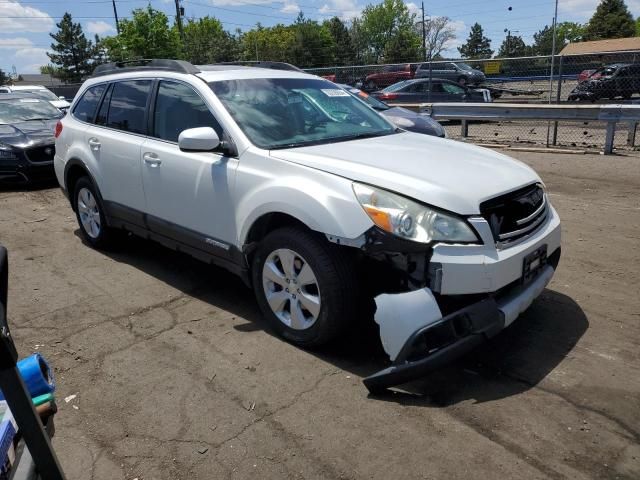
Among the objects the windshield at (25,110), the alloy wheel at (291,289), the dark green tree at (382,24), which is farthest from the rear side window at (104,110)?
the dark green tree at (382,24)

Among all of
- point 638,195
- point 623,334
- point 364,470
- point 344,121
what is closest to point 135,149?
point 344,121

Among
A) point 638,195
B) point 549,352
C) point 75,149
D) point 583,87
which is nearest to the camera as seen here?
point 549,352

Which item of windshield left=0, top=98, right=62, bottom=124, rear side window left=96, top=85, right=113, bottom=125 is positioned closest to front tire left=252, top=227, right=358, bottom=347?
rear side window left=96, top=85, right=113, bottom=125

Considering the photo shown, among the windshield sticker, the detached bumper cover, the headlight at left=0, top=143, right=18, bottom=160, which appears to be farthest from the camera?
the headlight at left=0, top=143, right=18, bottom=160

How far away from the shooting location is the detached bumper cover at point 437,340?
9.62 feet

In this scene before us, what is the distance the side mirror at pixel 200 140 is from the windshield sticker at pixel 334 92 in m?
1.33

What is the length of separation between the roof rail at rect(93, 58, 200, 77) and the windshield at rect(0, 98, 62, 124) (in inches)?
216

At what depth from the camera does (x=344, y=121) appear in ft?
14.8

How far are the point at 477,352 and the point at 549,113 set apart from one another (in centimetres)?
869

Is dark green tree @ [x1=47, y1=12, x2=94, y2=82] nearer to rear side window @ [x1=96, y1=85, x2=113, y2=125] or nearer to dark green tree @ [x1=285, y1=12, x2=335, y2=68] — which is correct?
dark green tree @ [x1=285, y1=12, x2=335, y2=68]

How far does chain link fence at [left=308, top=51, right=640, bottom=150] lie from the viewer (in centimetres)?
1297

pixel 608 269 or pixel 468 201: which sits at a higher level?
pixel 468 201

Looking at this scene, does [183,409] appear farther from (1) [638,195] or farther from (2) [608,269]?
(1) [638,195]

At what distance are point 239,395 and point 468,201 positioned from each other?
1.70 metres
